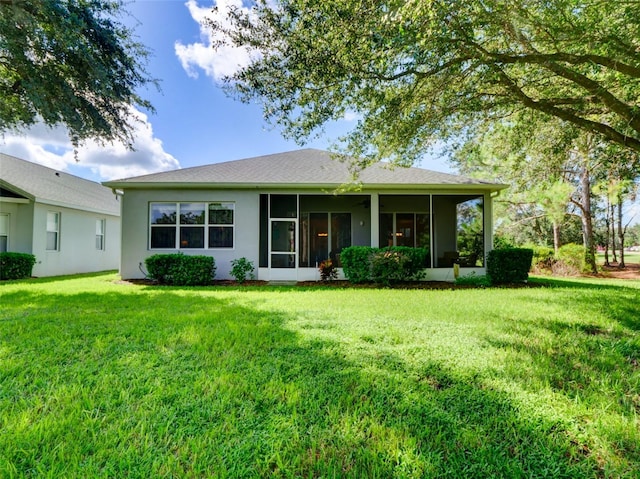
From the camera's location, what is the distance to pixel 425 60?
17.9 feet

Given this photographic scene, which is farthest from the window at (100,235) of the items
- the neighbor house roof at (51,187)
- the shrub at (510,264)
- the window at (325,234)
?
the shrub at (510,264)

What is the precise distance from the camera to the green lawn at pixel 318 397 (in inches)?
77.9

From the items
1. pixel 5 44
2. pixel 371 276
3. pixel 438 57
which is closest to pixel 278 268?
pixel 371 276

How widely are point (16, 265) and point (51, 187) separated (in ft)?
16.1

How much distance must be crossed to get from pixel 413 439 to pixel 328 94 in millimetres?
5882

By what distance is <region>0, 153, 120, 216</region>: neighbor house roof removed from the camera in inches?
495

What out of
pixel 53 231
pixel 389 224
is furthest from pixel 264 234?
pixel 53 231

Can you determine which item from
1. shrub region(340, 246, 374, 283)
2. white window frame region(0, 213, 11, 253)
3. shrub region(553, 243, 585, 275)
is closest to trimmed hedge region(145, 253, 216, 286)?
shrub region(340, 246, 374, 283)

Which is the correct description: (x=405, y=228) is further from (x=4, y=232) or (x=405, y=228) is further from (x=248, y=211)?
(x=4, y=232)

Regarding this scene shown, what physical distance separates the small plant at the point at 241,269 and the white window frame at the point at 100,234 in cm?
972

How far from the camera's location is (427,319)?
5.40 m

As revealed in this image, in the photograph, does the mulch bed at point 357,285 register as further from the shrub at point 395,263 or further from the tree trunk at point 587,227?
the tree trunk at point 587,227

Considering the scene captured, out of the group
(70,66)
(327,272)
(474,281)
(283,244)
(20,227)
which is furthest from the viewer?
(20,227)

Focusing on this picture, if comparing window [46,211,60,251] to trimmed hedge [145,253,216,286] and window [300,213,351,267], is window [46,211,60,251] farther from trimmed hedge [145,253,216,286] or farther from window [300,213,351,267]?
window [300,213,351,267]
